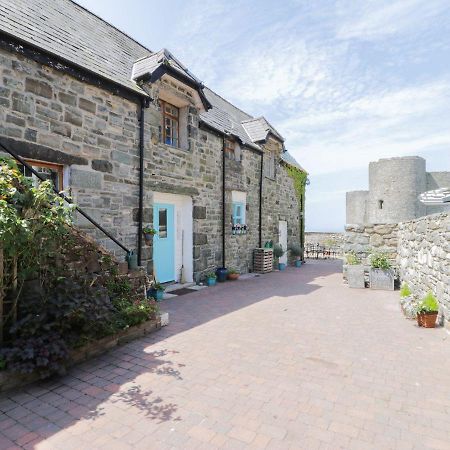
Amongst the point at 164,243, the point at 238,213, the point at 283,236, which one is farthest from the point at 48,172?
the point at 283,236

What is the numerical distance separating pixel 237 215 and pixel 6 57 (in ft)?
27.9

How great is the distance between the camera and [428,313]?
5.72 m

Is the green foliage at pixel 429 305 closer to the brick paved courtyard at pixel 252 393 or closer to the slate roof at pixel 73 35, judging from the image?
the brick paved courtyard at pixel 252 393

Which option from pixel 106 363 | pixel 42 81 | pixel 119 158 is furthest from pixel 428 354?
pixel 42 81

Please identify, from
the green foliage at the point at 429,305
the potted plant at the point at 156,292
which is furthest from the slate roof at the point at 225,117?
the green foliage at the point at 429,305

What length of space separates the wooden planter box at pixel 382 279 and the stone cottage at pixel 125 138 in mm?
4789

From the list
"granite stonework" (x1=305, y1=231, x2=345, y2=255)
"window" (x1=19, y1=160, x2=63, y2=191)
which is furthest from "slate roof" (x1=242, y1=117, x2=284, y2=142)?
"granite stonework" (x1=305, y1=231, x2=345, y2=255)

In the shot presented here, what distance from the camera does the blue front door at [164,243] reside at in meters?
8.88

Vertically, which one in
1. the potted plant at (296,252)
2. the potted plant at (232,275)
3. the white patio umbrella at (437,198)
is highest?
the white patio umbrella at (437,198)

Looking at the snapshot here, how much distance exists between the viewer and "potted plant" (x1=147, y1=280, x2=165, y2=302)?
7.64 metres

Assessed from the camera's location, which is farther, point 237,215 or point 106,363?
point 237,215

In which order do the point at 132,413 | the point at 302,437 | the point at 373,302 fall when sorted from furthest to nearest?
the point at 373,302 < the point at 132,413 < the point at 302,437

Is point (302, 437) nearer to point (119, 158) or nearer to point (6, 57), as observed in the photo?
point (119, 158)

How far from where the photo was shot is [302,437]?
8.98 feet
